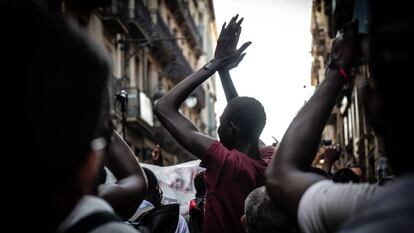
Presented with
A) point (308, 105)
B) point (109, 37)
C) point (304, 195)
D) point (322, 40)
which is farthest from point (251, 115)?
point (322, 40)

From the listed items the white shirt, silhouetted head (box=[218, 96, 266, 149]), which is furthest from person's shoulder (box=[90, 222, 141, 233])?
the white shirt

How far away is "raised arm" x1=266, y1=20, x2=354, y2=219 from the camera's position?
1.70m

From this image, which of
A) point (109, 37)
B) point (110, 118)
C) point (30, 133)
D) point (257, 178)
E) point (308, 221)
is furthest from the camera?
point (109, 37)

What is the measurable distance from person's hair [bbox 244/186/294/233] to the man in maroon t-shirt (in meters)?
0.61

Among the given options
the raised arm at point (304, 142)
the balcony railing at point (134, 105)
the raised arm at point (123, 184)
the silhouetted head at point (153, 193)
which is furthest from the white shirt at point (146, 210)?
the balcony railing at point (134, 105)

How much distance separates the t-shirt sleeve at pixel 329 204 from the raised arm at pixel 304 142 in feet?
0.17

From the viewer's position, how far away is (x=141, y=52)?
28.5 meters

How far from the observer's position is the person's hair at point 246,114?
325 centimetres

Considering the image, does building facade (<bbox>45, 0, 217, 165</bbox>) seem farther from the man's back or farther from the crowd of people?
the man's back

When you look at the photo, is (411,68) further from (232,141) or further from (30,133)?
(232,141)

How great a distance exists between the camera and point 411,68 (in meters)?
1.16

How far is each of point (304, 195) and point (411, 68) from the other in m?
0.55

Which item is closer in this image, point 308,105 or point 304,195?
point 304,195

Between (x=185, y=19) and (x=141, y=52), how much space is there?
11.2 metres
